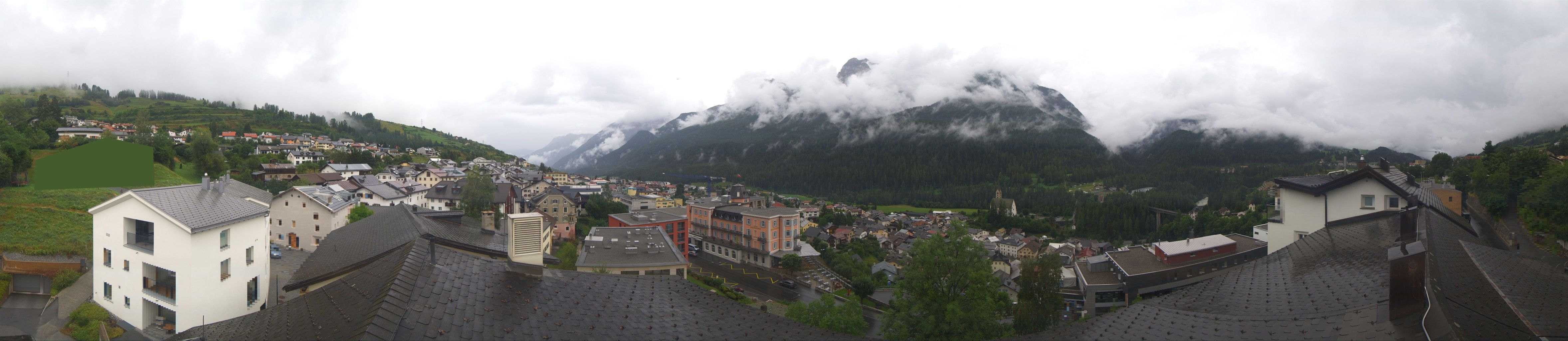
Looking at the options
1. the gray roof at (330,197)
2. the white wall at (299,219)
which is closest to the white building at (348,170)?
the gray roof at (330,197)

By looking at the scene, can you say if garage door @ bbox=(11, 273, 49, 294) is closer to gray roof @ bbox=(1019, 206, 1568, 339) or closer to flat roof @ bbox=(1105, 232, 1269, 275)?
gray roof @ bbox=(1019, 206, 1568, 339)

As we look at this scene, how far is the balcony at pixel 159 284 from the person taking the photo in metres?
13.2

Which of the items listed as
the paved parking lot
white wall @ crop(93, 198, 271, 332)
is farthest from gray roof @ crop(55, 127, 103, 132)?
white wall @ crop(93, 198, 271, 332)

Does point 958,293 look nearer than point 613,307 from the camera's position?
No

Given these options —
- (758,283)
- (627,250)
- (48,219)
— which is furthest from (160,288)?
(758,283)

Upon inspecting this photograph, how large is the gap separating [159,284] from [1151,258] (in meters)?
35.2

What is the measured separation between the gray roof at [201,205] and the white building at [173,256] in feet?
0.08

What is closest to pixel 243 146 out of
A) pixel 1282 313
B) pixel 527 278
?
pixel 527 278

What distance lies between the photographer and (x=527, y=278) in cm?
677

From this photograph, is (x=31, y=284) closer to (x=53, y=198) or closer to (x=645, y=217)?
(x=53, y=198)

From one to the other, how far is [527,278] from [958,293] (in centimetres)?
908

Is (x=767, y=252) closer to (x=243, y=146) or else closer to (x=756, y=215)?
(x=756, y=215)

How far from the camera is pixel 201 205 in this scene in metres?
13.6

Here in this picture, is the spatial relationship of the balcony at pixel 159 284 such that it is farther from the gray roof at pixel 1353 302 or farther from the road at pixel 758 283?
the road at pixel 758 283
